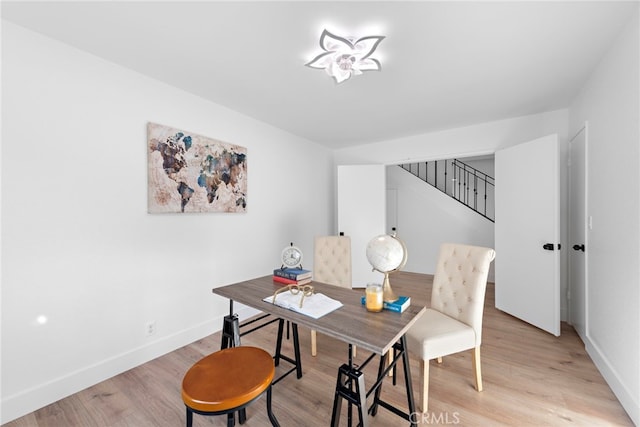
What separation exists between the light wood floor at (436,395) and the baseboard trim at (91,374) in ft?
0.16

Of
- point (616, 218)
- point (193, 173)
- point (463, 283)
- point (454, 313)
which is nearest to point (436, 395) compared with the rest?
point (454, 313)

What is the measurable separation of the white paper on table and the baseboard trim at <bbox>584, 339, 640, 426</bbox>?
1.84m

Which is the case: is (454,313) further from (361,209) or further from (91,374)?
(91,374)

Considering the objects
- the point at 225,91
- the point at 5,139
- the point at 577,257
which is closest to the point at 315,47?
the point at 225,91

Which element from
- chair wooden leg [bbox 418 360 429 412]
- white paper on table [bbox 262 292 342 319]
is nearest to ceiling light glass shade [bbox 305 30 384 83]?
white paper on table [bbox 262 292 342 319]

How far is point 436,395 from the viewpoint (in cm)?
173

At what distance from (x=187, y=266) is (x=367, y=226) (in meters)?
2.69

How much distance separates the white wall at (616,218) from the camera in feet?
4.98

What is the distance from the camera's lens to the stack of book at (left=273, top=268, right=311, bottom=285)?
178 cm

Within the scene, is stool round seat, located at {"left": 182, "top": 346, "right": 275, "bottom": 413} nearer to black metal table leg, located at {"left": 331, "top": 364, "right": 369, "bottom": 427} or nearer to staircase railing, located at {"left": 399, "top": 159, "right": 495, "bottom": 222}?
black metal table leg, located at {"left": 331, "top": 364, "right": 369, "bottom": 427}

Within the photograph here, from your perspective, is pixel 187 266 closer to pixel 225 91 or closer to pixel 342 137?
pixel 225 91

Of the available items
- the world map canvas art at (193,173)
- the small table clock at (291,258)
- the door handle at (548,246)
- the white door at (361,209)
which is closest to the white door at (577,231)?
the door handle at (548,246)

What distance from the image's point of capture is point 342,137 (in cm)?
396

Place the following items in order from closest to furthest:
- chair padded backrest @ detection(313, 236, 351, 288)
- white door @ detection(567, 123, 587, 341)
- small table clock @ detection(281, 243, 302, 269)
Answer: small table clock @ detection(281, 243, 302, 269), white door @ detection(567, 123, 587, 341), chair padded backrest @ detection(313, 236, 351, 288)
